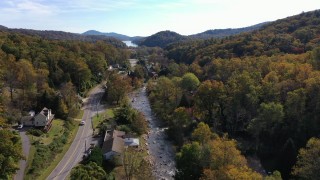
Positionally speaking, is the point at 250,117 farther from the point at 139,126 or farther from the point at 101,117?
the point at 101,117

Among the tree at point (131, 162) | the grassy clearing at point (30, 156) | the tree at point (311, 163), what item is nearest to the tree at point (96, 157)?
the tree at point (131, 162)

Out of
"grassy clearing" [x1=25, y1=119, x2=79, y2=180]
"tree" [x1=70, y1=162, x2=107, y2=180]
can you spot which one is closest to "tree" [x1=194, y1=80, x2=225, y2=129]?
"grassy clearing" [x1=25, y1=119, x2=79, y2=180]

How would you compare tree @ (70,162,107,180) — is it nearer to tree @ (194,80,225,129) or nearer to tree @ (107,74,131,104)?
tree @ (194,80,225,129)

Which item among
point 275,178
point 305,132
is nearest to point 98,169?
point 275,178

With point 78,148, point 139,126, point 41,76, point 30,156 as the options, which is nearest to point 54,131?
point 78,148

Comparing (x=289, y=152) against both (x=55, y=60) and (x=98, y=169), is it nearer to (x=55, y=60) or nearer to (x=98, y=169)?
(x=98, y=169)

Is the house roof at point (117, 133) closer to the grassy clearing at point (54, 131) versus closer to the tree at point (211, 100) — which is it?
the grassy clearing at point (54, 131)
